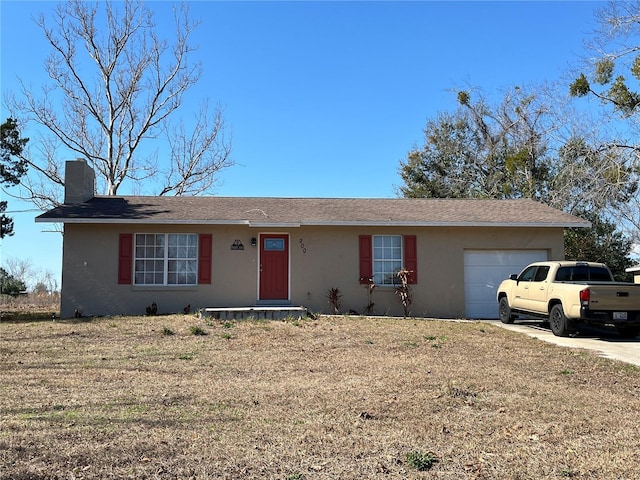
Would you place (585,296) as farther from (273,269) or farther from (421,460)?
(273,269)

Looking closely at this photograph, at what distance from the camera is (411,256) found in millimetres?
15141

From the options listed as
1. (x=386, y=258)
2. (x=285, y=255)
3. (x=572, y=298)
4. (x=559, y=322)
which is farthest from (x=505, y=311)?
(x=285, y=255)

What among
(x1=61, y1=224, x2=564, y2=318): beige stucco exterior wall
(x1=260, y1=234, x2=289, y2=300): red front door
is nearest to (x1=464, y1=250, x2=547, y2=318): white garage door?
(x1=61, y1=224, x2=564, y2=318): beige stucco exterior wall

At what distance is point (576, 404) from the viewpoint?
573 cm

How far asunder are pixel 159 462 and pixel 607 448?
12.2 ft

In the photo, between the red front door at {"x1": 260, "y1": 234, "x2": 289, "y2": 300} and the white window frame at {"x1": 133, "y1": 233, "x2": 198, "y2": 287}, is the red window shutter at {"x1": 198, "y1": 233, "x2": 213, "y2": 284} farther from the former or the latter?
the red front door at {"x1": 260, "y1": 234, "x2": 289, "y2": 300}

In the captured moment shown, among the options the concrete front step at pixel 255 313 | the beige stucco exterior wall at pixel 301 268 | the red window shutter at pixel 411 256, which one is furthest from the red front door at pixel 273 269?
the red window shutter at pixel 411 256

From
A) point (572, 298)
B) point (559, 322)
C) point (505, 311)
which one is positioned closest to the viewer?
point (572, 298)

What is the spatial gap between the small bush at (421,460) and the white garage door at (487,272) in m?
11.7

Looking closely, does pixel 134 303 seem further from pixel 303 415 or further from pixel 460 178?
pixel 460 178

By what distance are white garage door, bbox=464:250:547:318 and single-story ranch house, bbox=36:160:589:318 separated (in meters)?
0.03

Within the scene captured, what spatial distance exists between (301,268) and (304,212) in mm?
1808

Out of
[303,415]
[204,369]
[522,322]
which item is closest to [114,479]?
[303,415]

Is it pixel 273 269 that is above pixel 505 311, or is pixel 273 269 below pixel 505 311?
above
